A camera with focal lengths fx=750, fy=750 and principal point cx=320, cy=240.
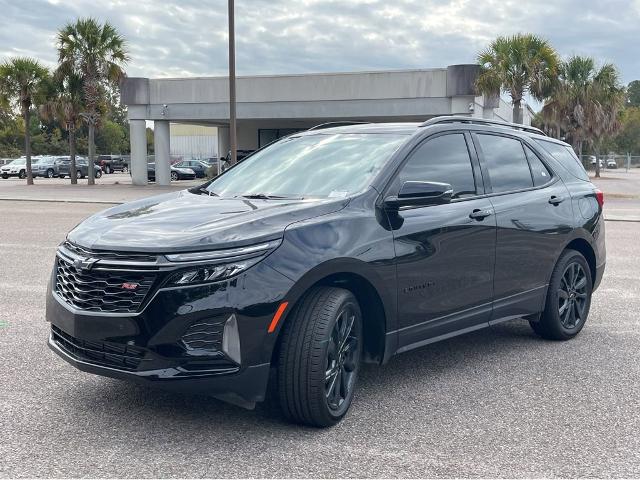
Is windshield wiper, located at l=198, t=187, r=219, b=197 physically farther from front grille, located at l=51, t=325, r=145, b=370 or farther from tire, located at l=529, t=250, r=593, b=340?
tire, located at l=529, t=250, r=593, b=340

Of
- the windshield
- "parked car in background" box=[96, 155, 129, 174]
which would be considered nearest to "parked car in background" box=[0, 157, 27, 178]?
"parked car in background" box=[96, 155, 129, 174]

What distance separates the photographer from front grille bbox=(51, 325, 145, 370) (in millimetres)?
3807

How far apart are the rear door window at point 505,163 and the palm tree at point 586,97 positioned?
3200 centimetres

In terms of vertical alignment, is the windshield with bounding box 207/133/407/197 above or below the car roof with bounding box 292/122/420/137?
below

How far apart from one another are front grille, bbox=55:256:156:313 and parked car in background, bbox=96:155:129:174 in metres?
57.1

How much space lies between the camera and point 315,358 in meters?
3.95

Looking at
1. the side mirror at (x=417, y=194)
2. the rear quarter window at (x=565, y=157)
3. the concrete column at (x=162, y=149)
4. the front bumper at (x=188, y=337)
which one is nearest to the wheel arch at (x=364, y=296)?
the front bumper at (x=188, y=337)

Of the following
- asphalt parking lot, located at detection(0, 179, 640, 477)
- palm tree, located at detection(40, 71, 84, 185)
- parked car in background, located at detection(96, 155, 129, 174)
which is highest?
palm tree, located at detection(40, 71, 84, 185)

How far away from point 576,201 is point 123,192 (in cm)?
2695

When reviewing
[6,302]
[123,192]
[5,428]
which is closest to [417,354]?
[5,428]

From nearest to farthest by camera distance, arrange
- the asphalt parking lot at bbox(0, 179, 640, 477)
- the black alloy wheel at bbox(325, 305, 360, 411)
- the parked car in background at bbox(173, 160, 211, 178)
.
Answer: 1. the asphalt parking lot at bbox(0, 179, 640, 477)
2. the black alloy wheel at bbox(325, 305, 360, 411)
3. the parked car in background at bbox(173, 160, 211, 178)

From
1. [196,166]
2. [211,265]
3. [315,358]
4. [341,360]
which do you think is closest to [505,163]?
[341,360]

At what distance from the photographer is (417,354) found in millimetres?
5816

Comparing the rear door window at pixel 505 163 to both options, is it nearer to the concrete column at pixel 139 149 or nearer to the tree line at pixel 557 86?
the tree line at pixel 557 86
